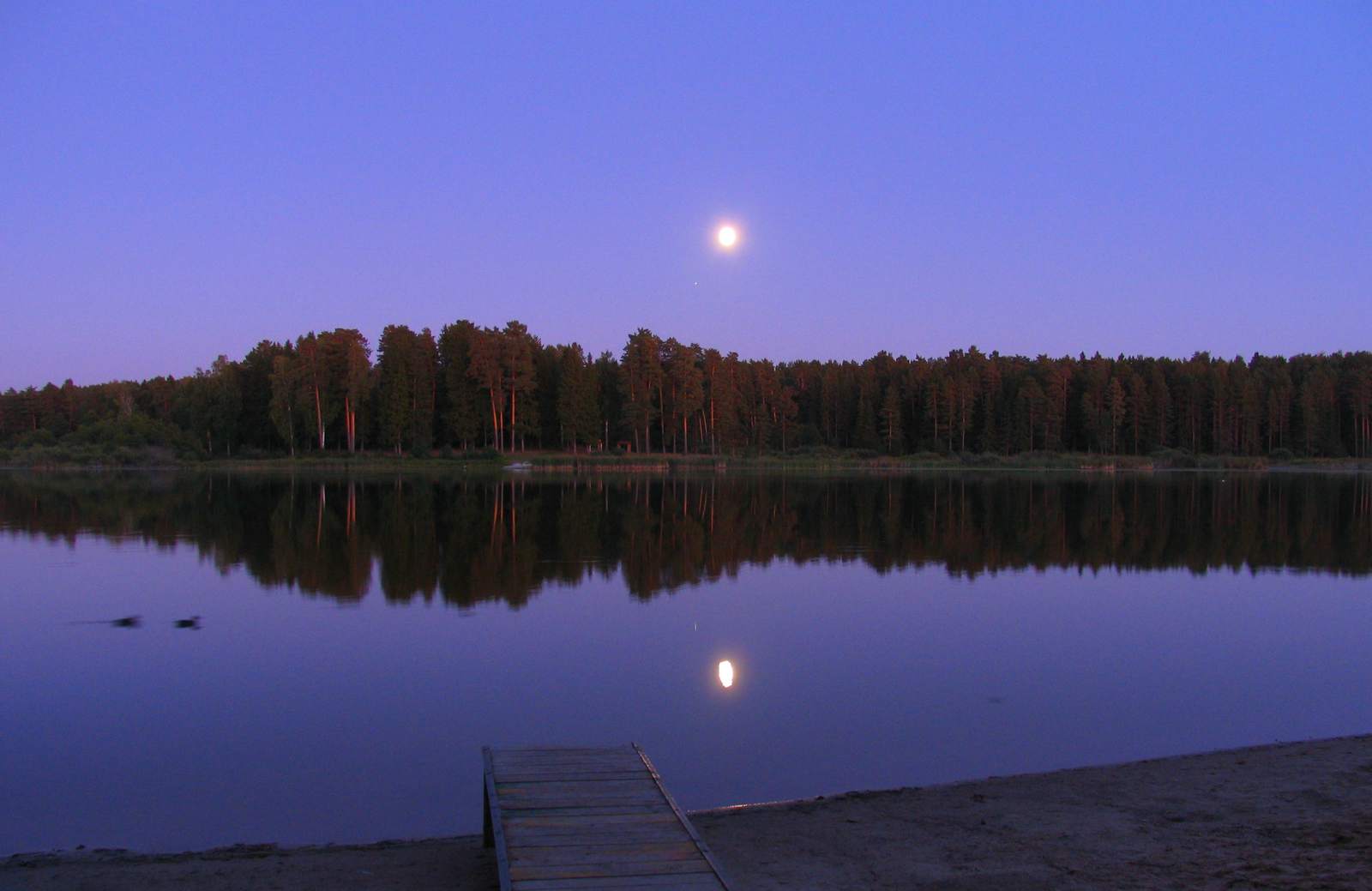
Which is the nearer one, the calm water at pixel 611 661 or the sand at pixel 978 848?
the sand at pixel 978 848

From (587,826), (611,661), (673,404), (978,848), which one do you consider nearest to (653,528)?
(611,661)

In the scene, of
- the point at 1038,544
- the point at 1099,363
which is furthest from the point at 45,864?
the point at 1099,363

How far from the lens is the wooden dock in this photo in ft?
15.2

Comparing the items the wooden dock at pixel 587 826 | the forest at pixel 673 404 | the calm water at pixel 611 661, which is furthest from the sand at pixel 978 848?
the forest at pixel 673 404

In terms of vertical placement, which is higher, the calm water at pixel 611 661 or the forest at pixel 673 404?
the forest at pixel 673 404

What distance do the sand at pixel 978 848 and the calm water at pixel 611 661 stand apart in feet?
2.21

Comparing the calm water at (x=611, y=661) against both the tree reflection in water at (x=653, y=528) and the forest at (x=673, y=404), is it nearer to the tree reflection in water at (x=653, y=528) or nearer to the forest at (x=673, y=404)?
the tree reflection in water at (x=653, y=528)

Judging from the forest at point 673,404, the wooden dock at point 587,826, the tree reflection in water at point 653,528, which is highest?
the forest at point 673,404

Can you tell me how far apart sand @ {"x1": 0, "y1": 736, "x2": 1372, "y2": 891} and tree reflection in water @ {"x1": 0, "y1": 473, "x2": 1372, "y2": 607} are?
9967mm

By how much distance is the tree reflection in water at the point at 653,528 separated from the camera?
2016 centimetres

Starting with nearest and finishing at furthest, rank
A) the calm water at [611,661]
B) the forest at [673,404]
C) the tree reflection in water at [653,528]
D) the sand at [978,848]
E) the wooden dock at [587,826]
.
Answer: the wooden dock at [587,826] < the sand at [978,848] < the calm water at [611,661] < the tree reflection in water at [653,528] < the forest at [673,404]

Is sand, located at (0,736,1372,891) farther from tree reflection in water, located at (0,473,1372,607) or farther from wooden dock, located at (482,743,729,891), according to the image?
tree reflection in water, located at (0,473,1372,607)

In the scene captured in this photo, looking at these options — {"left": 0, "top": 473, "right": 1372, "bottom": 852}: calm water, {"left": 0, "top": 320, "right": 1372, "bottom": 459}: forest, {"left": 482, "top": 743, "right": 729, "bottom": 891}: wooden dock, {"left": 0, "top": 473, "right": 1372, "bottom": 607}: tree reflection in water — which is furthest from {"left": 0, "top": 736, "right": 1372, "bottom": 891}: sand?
{"left": 0, "top": 320, "right": 1372, "bottom": 459}: forest

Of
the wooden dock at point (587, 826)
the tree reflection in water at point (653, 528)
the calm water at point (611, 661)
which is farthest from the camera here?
the tree reflection in water at point (653, 528)
